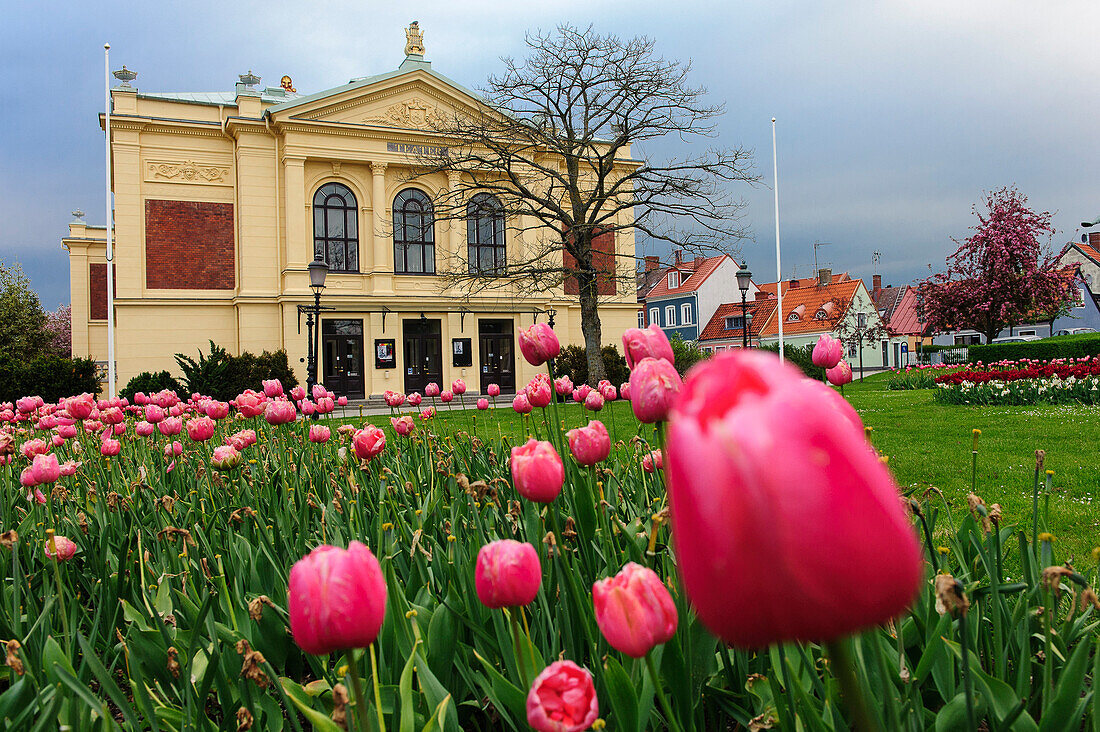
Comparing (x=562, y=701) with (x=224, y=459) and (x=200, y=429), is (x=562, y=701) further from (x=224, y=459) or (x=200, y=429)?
(x=200, y=429)

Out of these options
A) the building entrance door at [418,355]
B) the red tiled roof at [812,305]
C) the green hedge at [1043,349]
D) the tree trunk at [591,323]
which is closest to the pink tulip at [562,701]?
the tree trunk at [591,323]

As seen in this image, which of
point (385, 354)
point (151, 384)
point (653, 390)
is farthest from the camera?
point (385, 354)

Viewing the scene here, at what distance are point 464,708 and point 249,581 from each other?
2.62 ft

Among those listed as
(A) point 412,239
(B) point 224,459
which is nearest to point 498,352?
(A) point 412,239

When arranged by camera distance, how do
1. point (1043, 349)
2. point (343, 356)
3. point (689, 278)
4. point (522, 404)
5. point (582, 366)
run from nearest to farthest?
point (522, 404), point (1043, 349), point (582, 366), point (343, 356), point (689, 278)

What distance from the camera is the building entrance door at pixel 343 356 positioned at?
2417cm

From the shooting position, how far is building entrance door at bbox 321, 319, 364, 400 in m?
24.2

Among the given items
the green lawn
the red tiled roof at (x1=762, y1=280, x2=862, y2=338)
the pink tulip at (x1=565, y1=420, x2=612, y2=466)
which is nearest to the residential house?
the red tiled roof at (x1=762, y1=280, x2=862, y2=338)

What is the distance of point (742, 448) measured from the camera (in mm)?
374

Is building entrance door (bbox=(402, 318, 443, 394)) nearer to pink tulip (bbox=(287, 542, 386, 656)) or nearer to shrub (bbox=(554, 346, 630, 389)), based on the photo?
shrub (bbox=(554, 346, 630, 389))

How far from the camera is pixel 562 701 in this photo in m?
0.71

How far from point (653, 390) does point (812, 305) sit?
149 feet

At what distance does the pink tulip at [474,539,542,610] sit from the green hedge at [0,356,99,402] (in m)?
18.2

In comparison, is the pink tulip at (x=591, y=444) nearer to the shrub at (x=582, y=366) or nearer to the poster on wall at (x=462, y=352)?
the shrub at (x=582, y=366)
